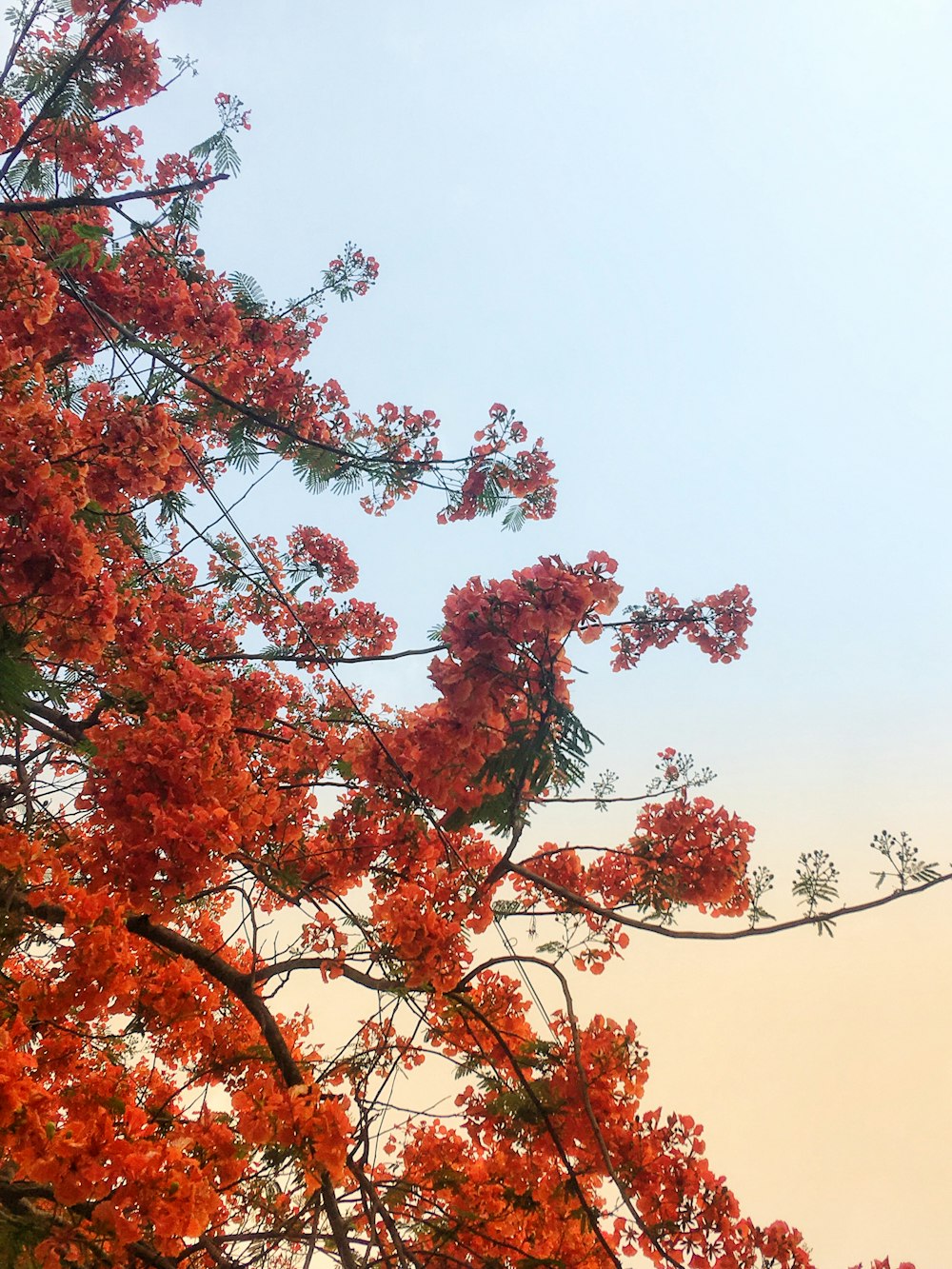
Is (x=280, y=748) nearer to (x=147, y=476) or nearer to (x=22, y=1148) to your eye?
(x=147, y=476)

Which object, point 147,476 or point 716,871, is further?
point 716,871

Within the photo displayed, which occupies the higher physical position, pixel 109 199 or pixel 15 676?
→ pixel 109 199

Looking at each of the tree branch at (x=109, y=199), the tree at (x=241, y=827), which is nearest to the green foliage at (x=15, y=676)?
the tree at (x=241, y=827)

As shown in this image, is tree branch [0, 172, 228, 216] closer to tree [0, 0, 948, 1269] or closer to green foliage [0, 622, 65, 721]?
tree [0, 0, 948, 1269]

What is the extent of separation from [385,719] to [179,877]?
159cm

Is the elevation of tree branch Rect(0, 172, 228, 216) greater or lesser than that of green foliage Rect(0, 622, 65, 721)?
greater

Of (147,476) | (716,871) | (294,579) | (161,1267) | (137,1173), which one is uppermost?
(294,579)

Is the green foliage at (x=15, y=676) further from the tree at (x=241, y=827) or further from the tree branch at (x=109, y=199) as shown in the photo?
the tree branch at (x=109, y=199)

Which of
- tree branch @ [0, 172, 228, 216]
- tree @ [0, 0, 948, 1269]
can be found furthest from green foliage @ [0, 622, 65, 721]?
tree branch @ [0, 172, 228, 216]

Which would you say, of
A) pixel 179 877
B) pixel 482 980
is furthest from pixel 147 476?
pixel 482 980

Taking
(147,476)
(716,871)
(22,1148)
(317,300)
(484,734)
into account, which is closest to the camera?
(22,1148)

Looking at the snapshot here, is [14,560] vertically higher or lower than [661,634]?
lower

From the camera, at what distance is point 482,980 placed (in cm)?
523

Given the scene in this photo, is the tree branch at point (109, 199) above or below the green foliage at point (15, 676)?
above
